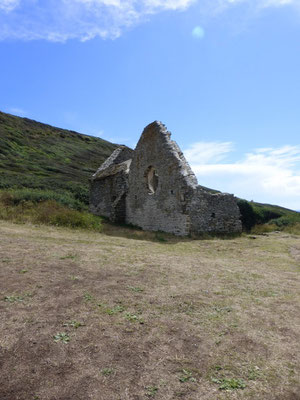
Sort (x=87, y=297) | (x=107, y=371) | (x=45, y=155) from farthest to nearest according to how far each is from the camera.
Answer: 1. (x=45, y=155)
2. (x=87, y=297)
3. (x=107, y=371)

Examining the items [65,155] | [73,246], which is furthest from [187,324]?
[65,155]

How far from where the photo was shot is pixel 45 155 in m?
41.9

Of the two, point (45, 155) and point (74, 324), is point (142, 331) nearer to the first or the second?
point (74, 324)

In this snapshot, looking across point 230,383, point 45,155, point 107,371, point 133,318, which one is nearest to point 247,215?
point 133,318

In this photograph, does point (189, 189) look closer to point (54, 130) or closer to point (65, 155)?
point (65, 155)

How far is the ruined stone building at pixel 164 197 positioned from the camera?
508 inches

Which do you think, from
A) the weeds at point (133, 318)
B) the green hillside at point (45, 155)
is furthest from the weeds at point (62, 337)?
the green hillside at point (45, 155)

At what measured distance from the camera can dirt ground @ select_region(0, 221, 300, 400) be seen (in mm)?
2588

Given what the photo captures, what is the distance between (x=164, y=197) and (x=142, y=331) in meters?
10.9

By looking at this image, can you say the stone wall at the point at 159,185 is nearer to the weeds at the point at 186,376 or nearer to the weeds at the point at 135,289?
the weeds at the point at 135,289

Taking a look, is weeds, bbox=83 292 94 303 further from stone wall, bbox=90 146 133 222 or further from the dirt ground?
stone wall, bbox=90 146 133 222

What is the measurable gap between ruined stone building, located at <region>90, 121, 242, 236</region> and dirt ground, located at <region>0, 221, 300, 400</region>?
640 centimetres

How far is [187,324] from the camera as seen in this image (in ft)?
12.3

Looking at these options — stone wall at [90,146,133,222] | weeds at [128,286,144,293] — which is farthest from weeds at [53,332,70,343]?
stone wall at [90,146,133,222]
